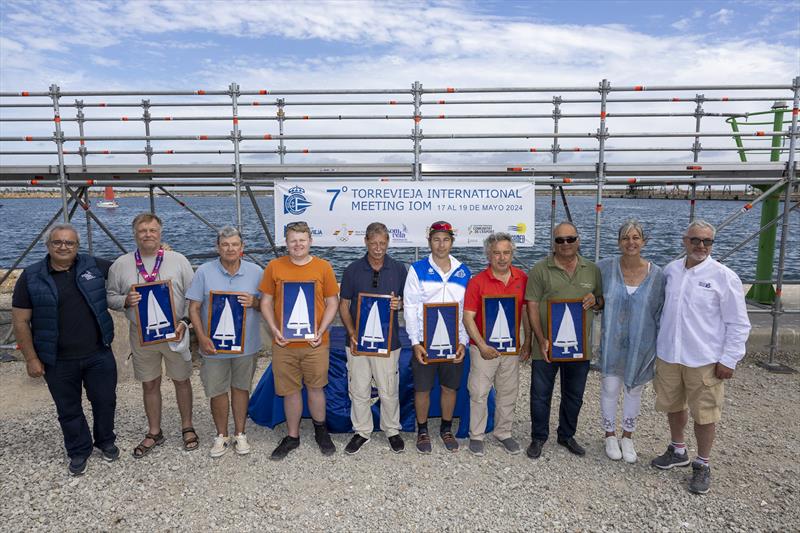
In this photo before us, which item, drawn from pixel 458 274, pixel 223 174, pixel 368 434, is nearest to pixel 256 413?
pixel 368 434

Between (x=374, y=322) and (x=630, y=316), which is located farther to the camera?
(x=374, y=322)

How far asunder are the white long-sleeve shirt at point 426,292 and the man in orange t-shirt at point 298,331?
1.95ft

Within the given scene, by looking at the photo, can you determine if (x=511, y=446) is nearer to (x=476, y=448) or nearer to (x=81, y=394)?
(x=476, y=448)

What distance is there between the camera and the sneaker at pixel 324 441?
4.29 metres

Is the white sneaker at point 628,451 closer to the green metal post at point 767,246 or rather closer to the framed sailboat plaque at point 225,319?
the framed sailboat plaque at point 225,319

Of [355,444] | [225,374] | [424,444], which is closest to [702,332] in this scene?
[424,444]

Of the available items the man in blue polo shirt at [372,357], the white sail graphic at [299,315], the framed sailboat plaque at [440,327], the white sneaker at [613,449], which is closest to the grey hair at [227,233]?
the white sail graphic at [299,315]

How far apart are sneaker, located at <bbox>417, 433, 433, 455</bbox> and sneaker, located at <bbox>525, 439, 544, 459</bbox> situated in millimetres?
805

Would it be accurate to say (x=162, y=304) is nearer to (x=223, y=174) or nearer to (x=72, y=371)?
(x=72, y=371)

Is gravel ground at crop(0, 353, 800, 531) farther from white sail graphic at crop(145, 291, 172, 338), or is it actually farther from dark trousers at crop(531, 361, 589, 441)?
white sail graphic at crop(145, 291, 172, 338)

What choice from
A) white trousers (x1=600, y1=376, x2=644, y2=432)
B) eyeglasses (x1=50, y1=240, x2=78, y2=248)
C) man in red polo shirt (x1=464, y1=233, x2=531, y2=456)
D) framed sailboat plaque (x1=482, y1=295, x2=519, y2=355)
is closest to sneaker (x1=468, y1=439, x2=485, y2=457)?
man in red polo shirt (x1=464, y1=233, x2=531, y2=456)

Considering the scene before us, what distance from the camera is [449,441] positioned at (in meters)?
4.36

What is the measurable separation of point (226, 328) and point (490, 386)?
218 cm

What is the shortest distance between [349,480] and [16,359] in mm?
5475
